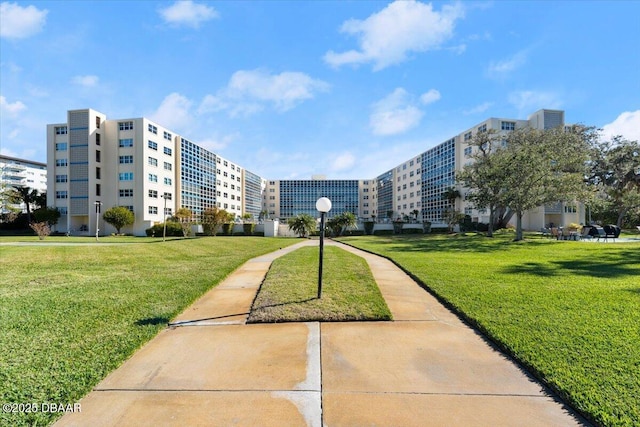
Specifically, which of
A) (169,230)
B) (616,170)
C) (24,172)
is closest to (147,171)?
(169,230)

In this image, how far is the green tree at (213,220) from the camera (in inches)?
1382

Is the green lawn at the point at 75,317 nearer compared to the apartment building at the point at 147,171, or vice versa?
the green lawn at the point at 75,317

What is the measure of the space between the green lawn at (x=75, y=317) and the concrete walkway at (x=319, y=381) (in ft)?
1.08

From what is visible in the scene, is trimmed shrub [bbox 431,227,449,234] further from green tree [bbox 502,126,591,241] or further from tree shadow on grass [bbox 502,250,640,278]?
tree shadow on grass [bbox 502,250,640,278]

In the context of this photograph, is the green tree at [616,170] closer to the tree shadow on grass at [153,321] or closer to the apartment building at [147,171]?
the apartment building at [147,171]

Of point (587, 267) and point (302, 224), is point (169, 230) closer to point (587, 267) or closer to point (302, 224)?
point (302, 224)

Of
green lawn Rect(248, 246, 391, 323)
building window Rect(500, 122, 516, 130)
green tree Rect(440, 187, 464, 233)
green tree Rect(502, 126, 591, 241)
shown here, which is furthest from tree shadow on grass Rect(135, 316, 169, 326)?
building window Rect(500, 122, 516, 130)

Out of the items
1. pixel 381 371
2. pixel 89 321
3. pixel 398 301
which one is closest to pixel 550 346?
pixel 381 371

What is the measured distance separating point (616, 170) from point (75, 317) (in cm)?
4463

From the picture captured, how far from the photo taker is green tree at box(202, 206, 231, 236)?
35094mm

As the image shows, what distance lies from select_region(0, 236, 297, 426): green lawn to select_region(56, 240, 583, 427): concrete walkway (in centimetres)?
33

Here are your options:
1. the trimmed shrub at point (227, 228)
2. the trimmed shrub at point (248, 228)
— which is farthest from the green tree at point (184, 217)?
the trimmed shrub at point (248, 228)

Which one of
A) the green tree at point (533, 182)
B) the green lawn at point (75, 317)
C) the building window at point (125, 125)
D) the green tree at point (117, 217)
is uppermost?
the building window at point (125, 125)

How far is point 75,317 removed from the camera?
5410 millimetres
